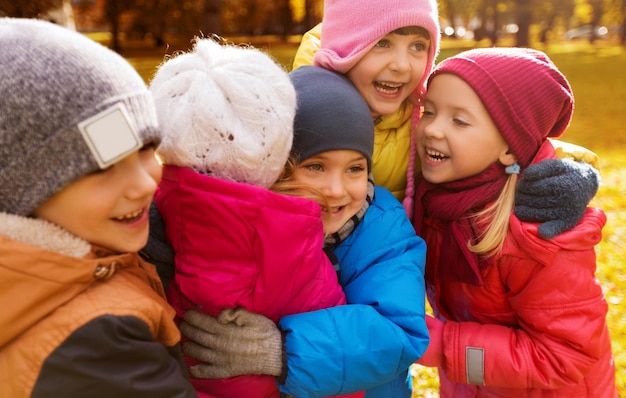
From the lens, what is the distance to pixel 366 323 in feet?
5.91

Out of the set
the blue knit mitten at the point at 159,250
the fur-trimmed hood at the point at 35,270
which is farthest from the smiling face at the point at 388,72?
the fur-trimmed hood at the point at 35,270

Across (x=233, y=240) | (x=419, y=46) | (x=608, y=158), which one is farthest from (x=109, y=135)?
(x=608, y=158)

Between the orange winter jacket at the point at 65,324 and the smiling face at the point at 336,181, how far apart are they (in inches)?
30.4

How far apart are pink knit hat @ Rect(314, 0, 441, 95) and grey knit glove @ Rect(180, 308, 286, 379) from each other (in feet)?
3.66

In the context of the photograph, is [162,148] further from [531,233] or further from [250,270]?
[531,233]

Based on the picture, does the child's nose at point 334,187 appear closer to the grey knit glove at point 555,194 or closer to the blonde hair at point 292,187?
the blonde hair at point 292,187

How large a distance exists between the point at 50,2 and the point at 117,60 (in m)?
3.62

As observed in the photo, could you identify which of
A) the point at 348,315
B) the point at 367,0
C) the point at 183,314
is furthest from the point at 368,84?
the point at 183,314

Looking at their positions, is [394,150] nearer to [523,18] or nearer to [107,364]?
[107,364]

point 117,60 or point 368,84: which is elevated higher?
point 117,60

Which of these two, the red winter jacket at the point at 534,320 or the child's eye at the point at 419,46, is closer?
the red winter jacket at the point at 534,320

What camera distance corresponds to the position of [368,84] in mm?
2404

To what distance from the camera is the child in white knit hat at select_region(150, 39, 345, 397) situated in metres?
1.59

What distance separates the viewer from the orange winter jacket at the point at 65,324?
1259mm
